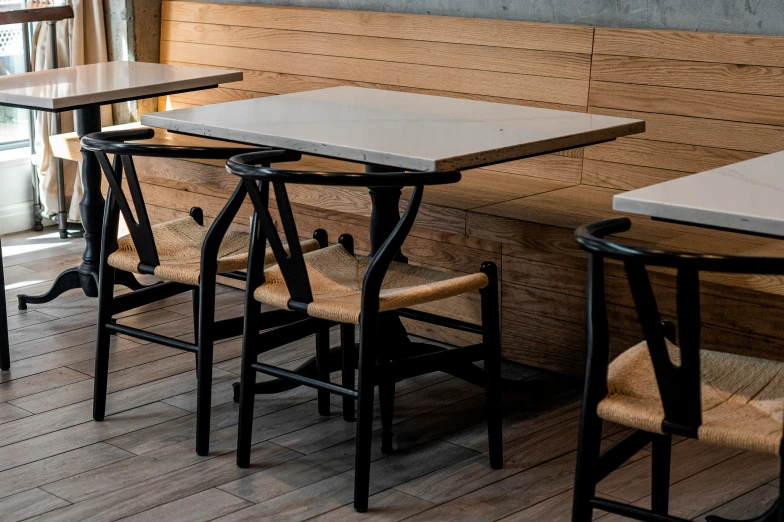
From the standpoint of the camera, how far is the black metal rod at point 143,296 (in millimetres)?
3033

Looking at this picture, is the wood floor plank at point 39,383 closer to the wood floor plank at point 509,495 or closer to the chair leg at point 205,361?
the chair leg at point 205,361

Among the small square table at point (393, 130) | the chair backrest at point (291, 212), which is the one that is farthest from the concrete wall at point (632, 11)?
the chair backrest at point (291, 212)

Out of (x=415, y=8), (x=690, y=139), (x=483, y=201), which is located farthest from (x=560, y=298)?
(x=415, y=8)

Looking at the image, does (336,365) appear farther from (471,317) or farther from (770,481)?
(770,481)

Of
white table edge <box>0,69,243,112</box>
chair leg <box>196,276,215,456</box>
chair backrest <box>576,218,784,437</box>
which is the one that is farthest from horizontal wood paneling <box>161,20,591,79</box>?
chair backrest <box>576,218,784,437</box>

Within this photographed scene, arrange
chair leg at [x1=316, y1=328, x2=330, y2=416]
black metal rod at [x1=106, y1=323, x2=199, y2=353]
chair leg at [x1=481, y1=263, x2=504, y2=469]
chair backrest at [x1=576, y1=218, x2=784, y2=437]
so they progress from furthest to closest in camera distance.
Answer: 1. chair leg at [x1=316, y1=328, x2=330, y2=416]
2. black metal rod at [x1=106, y1=323, x2=199, y2=353]
3. chair leg at [x1=481, y1=263, x2=504, y2=469]
4. chair backrest at [x1=576, y1=218, x2=784, y2=437]

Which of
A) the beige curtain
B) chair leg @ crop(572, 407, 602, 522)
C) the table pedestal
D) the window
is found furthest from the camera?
the window

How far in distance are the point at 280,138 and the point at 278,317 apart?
55 centimetres

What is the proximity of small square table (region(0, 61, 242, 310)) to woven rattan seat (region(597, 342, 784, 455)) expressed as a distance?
2.23m

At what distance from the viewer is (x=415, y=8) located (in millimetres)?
4262

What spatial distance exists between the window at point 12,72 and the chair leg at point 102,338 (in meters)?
2.52

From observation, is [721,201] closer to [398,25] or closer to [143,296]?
[143,296]

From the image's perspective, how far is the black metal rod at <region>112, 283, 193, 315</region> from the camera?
3.03 meters

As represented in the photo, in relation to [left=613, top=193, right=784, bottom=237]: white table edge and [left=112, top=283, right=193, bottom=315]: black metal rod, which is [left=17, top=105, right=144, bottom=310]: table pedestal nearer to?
[left=112, top=283, right=193, bottom=315]: black metal rod
